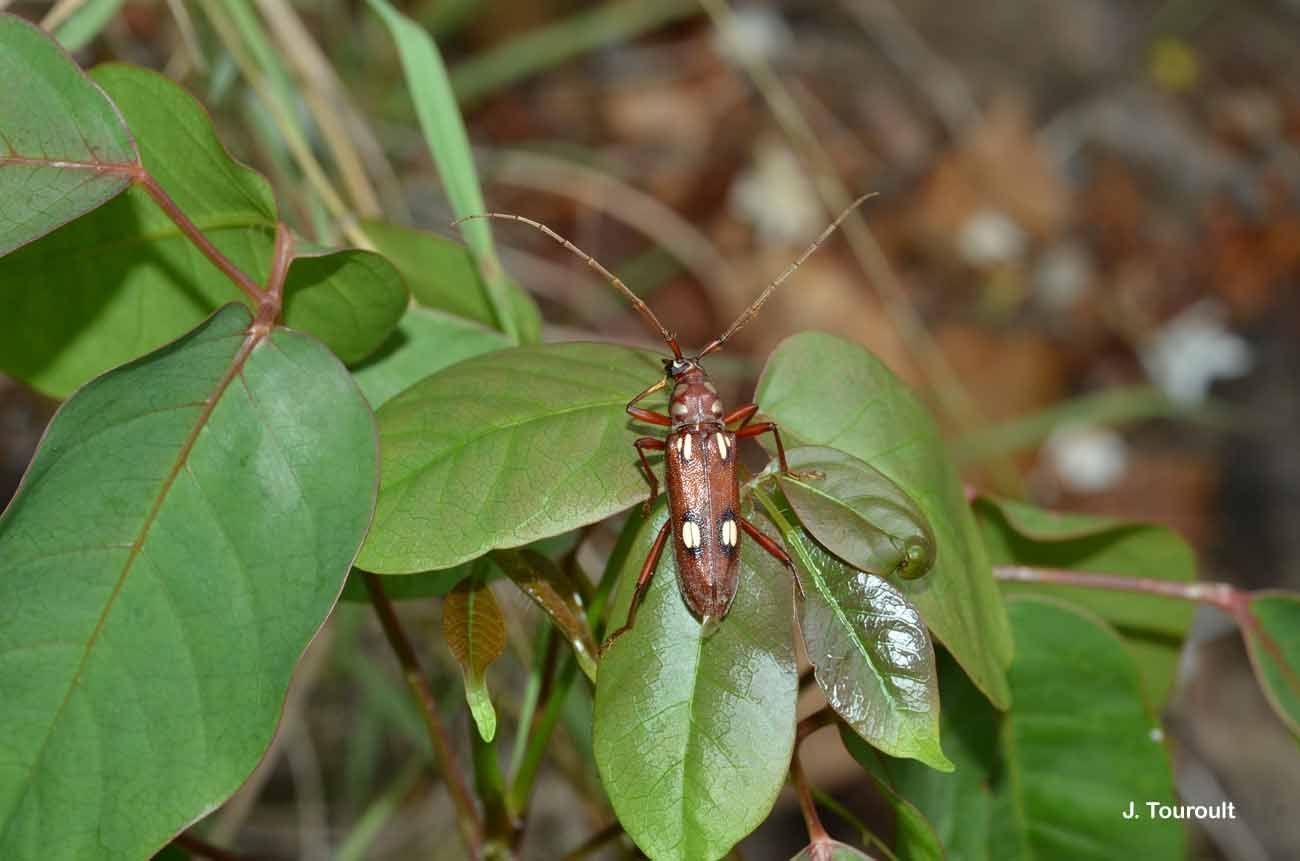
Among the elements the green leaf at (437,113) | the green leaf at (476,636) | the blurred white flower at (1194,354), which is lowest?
the green leaf at (476,636)

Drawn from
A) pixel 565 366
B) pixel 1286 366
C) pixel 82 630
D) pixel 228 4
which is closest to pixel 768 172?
pixel 1286 366

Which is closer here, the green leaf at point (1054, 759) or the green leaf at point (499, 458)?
the green leaf at point (499, 458)

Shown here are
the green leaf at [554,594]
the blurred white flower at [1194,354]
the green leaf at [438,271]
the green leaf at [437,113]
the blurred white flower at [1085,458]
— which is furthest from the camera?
the blurred white flower at [1085,458]

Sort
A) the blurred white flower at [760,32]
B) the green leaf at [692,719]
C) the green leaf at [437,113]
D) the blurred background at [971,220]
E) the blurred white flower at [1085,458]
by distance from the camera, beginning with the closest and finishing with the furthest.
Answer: the green leaf at [692,719] → the green leaf at [437,113] → the blurred background at [971,220] → the blurred white flower at [1085,458] → the blurred white flower at [760,32]

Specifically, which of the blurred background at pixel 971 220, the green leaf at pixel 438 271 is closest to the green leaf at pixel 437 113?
the green leaf at pixel 438 271

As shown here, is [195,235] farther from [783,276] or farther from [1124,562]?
[1124,562]

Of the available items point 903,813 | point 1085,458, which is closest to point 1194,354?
point 1085,458

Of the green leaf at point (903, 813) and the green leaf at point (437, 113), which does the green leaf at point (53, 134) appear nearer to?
the green leaf at point (437, 113)

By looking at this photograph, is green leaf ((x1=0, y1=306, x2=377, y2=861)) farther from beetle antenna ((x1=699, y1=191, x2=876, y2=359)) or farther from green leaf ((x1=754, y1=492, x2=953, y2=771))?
beetle antenna ((x1=699, y1=191, x2=876, y2=359))

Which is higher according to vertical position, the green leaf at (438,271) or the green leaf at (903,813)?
the green leaf at (438,271)
